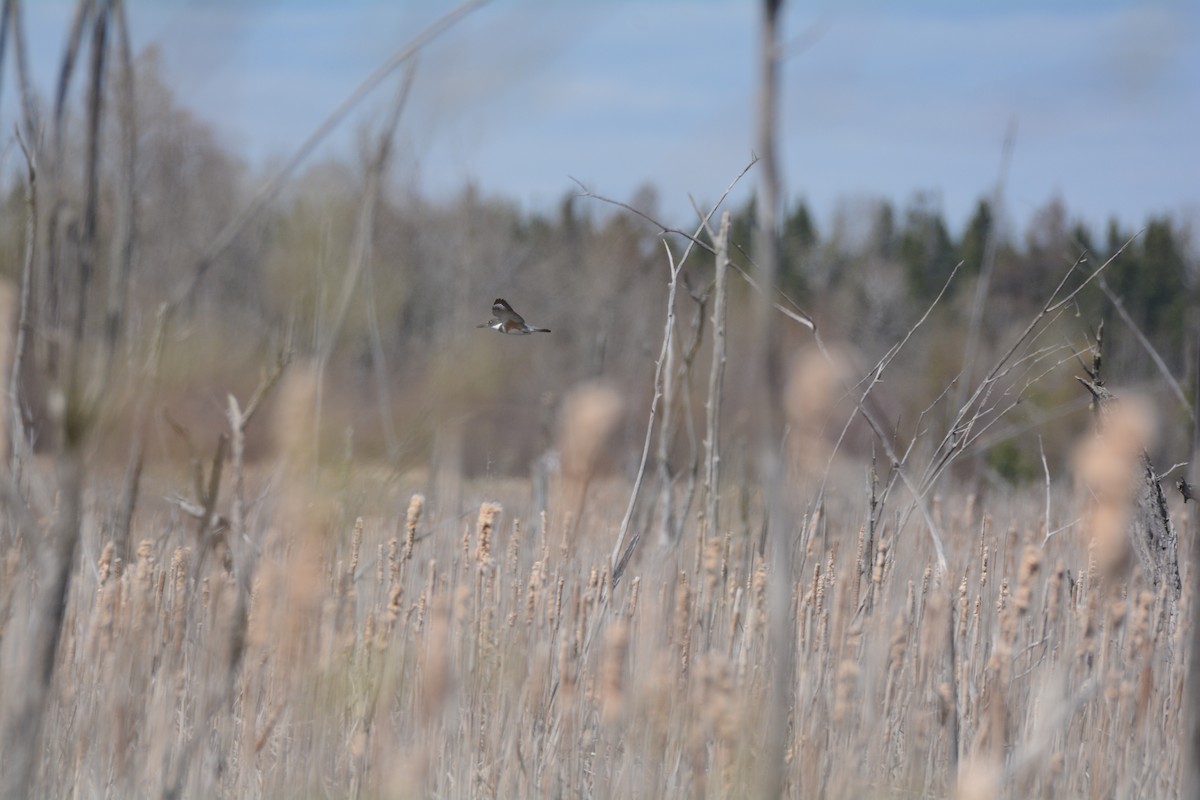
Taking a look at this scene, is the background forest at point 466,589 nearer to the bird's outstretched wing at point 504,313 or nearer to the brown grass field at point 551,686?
the brown grass field at point 551,686

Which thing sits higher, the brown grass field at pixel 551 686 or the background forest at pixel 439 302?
the background forest at pixel 439 302

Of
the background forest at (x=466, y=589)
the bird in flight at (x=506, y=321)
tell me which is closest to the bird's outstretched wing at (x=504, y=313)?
the bird in flight at (x=506, y=321)

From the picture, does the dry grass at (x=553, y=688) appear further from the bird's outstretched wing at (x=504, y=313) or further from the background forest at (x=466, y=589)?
the bird's outstretched wing at (x=504, y=313)

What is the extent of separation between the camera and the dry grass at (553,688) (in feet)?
4.42

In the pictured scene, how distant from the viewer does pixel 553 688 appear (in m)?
1.65

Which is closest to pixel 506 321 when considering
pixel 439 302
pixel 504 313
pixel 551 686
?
pixel 504 313

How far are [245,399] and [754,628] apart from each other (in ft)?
6.87

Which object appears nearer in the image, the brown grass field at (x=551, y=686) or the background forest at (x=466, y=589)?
the background forest at (x=466, y=589)

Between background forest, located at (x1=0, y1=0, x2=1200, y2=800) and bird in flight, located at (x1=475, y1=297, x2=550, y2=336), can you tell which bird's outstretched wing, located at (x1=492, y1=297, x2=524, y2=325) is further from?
background forest, located at (x1=0, y1=0, x2=1200, y2=800)

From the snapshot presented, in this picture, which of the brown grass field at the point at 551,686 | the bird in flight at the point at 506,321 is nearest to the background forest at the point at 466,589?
the brown grass field at the point at 551,686

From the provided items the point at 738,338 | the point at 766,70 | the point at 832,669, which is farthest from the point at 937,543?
the point at 738,338

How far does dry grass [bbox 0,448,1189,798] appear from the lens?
1.35 meters

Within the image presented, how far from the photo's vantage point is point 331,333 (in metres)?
0.97

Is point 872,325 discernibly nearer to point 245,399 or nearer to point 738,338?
point 738,338
